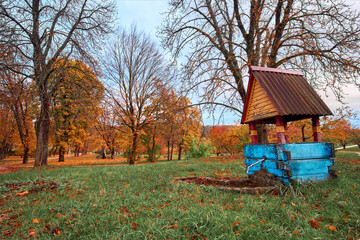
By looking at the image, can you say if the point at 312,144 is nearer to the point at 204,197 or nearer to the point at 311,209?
the point at 311,209

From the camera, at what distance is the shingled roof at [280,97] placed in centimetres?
491

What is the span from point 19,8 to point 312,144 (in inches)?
579

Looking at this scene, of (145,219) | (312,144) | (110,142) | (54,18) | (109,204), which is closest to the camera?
(145,219)

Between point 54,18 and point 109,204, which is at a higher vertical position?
point 54,18

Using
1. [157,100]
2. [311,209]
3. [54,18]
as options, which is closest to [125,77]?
[157,100]

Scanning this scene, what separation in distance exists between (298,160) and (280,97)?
1799 millimetres

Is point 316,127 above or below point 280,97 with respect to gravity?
below

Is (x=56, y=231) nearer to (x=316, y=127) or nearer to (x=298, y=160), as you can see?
(x=298, y=160)

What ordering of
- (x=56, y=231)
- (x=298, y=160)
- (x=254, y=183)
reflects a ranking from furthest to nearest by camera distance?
(x=254, y=183) → (x=298, y=160) → (x=56, y=231)

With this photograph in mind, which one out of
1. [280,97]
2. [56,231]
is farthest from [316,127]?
[56,231]

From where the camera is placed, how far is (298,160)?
4645 millimetres

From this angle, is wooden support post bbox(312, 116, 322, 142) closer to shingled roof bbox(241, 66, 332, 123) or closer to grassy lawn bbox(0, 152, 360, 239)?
shingled roof bbox(241, 66, 332, 123)

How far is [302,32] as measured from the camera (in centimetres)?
896

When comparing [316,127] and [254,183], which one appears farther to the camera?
[316,127]
